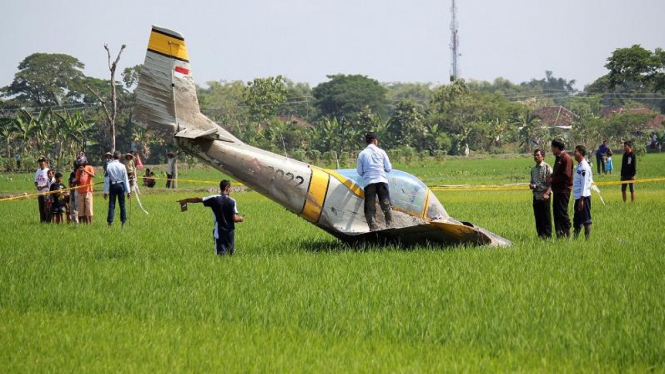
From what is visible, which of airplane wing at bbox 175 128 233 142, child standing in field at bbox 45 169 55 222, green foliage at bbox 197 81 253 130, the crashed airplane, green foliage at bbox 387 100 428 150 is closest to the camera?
airplane wing at bbox 175 128 233 142

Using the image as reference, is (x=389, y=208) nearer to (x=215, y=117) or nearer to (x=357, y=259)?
(x=357, y=259)

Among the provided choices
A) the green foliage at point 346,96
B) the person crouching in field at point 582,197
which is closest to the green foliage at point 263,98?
the green foliage at point 346,96

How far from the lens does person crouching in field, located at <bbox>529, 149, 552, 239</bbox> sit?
54.6 feet

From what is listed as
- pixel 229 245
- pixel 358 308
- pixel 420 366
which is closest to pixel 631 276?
pixel 358 308

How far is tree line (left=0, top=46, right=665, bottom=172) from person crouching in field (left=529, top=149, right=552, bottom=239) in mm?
50936

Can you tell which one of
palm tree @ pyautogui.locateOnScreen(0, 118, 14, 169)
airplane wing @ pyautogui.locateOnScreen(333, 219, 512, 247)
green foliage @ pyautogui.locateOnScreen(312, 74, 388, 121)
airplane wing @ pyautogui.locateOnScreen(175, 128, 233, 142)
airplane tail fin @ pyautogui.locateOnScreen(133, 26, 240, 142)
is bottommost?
airplane wing @ pyautogui.locateOnScreen(333, 219, 512, 247)

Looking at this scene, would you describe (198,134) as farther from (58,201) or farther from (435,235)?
(58,201)

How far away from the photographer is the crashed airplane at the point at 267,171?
14.9m

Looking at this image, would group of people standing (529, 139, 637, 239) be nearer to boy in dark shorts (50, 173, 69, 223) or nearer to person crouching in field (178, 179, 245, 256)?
person crouching in field (178, 179, 245, 256)

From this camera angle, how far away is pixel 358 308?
10328mm

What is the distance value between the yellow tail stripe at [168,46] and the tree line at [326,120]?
5335 centimetres

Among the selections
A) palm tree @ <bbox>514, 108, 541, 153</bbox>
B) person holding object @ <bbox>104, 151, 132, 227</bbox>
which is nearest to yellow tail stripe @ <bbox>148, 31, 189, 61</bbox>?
person holding object @ <bbox>104, 151, 132, 227</bbox>

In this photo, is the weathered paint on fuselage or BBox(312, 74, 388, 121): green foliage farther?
BBox(312, 74, 388, 121): green foliage

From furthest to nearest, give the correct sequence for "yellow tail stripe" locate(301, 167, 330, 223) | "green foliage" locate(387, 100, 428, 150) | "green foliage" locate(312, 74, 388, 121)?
"green foliage" locate(312, 74, 388, 121) < "green foliage" locate(387, 100, 428, 150) < "yellow tail stripe" locate(301, 167, 330, 223)
